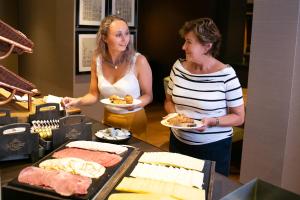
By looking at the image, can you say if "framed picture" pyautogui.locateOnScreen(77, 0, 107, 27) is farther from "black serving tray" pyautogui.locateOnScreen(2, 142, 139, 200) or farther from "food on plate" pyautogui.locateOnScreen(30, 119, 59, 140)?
"black serving tray" pyautogui.locateOnScreen(2, 142, 139, 200)

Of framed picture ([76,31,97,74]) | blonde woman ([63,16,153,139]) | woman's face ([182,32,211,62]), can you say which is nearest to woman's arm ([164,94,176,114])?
blonde woman ([63,16,153,139])

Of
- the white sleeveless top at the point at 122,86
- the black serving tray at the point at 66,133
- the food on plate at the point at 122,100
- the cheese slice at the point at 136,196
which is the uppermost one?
the white sleeveless top at the point at 122,86

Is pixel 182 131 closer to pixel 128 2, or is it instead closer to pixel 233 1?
pixel 128 2

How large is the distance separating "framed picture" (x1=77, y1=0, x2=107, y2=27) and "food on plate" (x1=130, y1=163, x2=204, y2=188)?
2897mm

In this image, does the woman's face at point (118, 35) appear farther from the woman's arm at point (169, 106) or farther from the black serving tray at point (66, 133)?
the black serving tray at point (66, 133)

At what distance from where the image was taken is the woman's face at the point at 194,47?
2027 millimetres

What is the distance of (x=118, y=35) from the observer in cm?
239

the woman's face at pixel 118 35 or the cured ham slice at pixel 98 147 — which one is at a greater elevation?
the woman's face at pixel 118 35

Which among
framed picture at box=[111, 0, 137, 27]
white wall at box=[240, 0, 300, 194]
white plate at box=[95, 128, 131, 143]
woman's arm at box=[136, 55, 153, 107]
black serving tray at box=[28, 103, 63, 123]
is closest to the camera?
white plate at box=[95, 128, 131, 143]

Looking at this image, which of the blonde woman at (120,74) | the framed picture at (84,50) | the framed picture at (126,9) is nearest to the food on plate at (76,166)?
the blonde woman at (120,74)

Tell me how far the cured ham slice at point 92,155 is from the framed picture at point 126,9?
2933mm

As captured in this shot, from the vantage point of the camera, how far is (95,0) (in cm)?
407

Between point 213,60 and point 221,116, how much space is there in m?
0.31

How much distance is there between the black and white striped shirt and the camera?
6.65 feet
